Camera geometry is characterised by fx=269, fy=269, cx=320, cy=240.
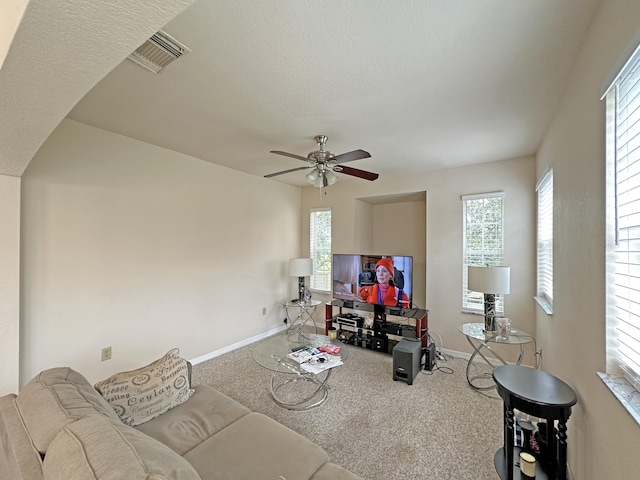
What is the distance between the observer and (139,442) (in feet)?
2.99

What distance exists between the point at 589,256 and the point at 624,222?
1.12 feet

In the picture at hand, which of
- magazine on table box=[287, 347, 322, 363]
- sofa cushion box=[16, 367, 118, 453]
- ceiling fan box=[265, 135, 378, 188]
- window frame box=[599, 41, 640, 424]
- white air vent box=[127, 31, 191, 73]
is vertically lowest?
magazine on table box=[287, 347, 322, 363]

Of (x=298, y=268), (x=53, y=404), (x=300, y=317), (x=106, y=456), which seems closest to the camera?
(x=106, y=456)

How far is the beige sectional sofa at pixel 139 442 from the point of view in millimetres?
785

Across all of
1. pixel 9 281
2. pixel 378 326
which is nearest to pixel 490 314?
pixel 378 326

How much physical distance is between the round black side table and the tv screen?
2.00m

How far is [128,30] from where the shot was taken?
34.3 inches

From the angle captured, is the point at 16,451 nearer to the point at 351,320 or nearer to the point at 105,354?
the point at 105,354

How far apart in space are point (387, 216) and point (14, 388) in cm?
481

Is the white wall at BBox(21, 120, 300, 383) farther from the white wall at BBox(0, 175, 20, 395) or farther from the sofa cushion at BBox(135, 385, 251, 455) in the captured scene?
the sofa cushion at BBox(135, 385, 251, 455)

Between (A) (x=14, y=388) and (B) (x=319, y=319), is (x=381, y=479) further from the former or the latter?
(B) (x=319, y=319)

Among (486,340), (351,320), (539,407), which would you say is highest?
(539,407)

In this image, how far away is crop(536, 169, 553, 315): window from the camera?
2553 millimetres

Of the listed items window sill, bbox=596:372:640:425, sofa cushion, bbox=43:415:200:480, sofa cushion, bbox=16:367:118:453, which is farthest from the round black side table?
sofa cushion, bbox=16:367:118:453
